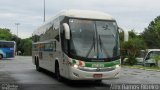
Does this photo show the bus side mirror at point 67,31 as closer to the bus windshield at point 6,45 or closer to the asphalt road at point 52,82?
the asphalt road at point 52,82

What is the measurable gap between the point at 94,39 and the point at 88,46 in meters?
0.42

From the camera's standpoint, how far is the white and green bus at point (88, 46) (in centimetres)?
1662

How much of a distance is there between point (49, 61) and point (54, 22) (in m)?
2.52

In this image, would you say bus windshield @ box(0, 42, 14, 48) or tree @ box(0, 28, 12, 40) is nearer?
bus windshield @ box(0, 42, 14, 48)

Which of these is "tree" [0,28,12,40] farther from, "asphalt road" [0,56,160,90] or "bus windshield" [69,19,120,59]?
"bus windshield" [69,19,120,59]

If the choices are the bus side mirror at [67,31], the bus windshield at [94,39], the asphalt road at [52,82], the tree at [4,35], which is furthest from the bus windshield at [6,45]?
the tree at [4,35]

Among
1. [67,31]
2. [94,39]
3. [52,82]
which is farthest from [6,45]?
[67,31]

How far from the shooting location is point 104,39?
56.3ft

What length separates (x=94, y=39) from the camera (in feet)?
56.0

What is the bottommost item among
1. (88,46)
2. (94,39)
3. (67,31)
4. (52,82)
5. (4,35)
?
(52,82)

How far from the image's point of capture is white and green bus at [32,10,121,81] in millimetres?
16625

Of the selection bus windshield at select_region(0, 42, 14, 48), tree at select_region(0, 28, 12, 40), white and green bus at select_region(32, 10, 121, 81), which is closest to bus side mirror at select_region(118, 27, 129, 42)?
white and green bus at select_region(32, 10, 121, 81)

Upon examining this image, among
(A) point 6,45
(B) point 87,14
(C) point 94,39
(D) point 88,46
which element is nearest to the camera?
(D) point 88,46

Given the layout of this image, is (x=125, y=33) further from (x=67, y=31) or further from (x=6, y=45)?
(x=6, y=45)
